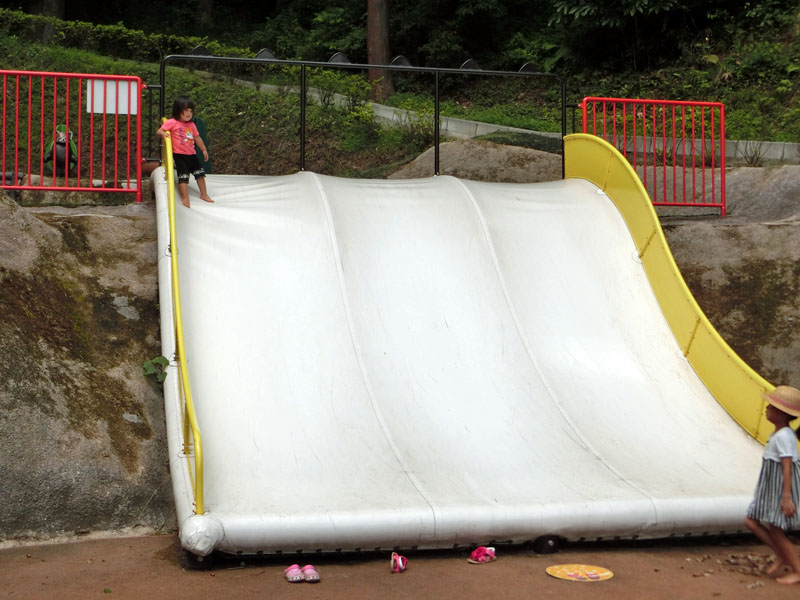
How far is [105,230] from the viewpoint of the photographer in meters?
8.86

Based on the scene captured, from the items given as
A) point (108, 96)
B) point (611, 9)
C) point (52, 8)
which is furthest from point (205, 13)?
point (108, 96)

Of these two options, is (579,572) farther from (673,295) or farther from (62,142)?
(62,142)

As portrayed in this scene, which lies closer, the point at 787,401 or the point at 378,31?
the point at 787,401

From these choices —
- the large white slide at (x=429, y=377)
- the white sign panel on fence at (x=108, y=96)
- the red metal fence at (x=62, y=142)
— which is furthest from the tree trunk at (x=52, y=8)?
the large white slide at (x=429, y=377)

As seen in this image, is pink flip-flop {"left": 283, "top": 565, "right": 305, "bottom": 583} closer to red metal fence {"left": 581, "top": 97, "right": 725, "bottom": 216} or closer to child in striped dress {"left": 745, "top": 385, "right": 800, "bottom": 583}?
child in striped dress {"left": 745, "top": 385, "right": 800, "bottom": 583}

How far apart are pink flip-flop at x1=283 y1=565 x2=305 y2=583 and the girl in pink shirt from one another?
4498 millimetres

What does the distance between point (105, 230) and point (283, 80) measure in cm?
1461

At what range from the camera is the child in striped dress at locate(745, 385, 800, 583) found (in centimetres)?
545

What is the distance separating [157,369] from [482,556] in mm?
3046

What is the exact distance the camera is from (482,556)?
5852mm

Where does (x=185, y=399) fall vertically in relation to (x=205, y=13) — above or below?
below

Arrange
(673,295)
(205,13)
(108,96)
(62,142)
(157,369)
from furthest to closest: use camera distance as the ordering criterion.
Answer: (205,13) < (62,142) < (108,96) < (673,295) < (157,369)

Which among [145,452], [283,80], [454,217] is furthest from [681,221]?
[283,80]

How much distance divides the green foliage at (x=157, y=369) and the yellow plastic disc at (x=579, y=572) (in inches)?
131
